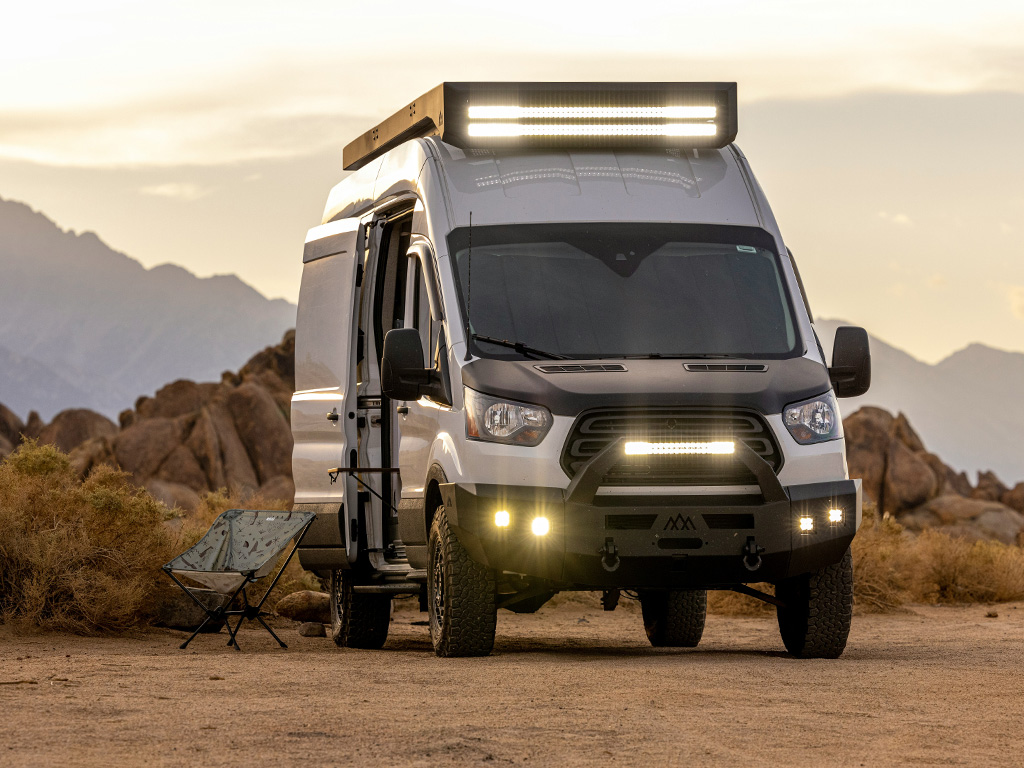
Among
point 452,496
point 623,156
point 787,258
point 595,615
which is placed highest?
point 623,156

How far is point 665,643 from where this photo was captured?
1367 cm

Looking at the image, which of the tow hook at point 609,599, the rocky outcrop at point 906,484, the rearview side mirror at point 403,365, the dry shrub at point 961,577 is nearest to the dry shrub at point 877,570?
the dry shrub at point 961,577

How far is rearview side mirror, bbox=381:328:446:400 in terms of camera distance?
400 inches

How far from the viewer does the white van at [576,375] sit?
9.77m

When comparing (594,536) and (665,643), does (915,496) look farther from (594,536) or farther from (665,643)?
(594,536)

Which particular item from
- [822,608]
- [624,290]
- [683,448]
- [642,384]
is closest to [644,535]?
[683,448]

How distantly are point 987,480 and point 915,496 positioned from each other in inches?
529

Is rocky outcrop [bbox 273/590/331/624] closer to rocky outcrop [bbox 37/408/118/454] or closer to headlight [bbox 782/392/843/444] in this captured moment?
headlight [bbox 782/392/843/444]

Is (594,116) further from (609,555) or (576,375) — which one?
(609,555)

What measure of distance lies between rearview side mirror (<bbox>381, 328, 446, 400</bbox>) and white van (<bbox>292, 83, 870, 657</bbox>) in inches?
0.7

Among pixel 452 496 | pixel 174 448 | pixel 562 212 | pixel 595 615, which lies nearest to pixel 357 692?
pixel 452 496

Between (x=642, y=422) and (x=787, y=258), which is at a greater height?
(x=787, y=258)

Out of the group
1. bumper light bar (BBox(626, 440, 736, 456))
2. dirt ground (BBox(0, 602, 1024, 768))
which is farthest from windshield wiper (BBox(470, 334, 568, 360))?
dirt ground (BBox(0, 602, 1024, 768))

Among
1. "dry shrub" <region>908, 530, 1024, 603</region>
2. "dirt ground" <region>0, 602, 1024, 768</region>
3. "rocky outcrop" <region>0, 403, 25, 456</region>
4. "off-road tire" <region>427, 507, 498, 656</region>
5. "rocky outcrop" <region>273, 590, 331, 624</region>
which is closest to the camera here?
"dirt ground" <region>0, 602, 1024, 768</region>
